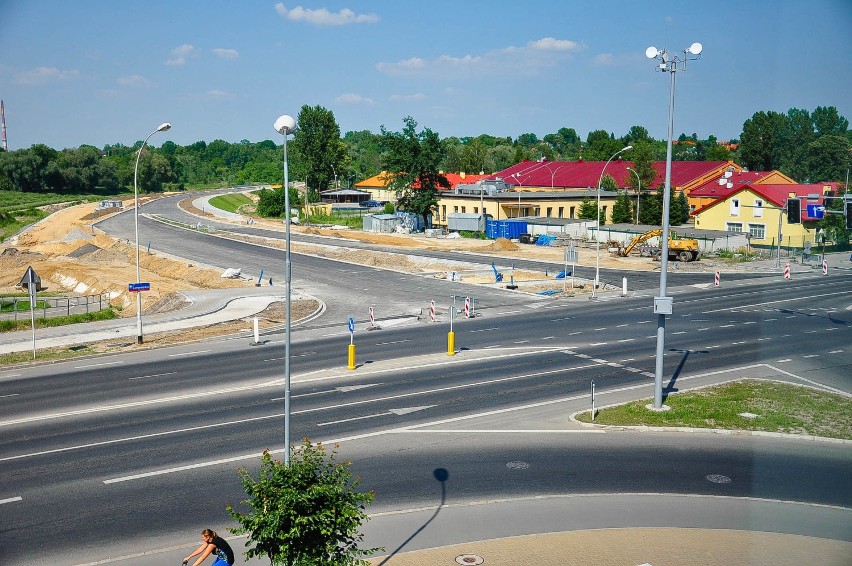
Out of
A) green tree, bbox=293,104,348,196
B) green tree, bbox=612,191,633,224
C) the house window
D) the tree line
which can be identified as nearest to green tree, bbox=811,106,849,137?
the tree line

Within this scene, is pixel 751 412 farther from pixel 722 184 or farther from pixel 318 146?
pixel 318 146

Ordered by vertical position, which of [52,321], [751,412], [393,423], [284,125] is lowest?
[52,321]

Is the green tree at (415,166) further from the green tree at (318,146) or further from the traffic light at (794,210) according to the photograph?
the traffic light at (794,210)

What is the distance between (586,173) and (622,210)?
2245 centimetres

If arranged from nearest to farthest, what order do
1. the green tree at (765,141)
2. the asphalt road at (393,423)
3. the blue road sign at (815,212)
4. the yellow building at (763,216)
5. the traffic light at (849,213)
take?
the asphalt road at (393,423)
the traffic light at (849,213)
the blue road sign at (815,212)
the yellow building at (763,216)
the green tree at (765,141)

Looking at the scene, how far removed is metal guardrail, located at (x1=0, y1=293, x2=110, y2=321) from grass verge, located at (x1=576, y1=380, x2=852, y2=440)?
97.5ft

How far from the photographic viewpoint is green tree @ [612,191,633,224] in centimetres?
8744

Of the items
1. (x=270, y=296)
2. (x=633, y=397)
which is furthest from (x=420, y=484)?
(x=270, y=296)

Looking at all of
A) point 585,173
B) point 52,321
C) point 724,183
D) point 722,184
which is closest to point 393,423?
point 52,321

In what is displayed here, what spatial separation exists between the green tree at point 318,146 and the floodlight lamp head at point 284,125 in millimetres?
115127

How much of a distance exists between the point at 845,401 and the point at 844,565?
36.1 ft

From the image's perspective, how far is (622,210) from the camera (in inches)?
3440

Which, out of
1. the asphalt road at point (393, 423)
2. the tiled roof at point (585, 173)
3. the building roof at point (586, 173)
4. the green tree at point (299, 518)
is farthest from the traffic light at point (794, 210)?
the tiled roof at point (585, 173)

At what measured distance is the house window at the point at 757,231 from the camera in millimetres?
73500
